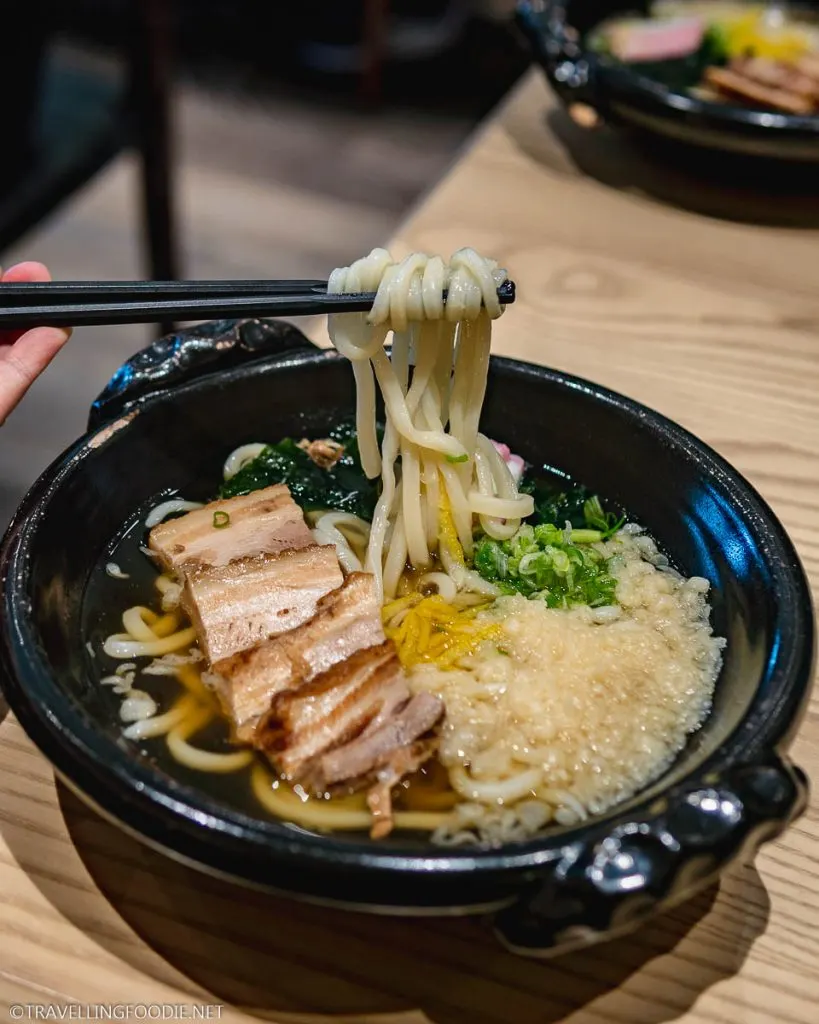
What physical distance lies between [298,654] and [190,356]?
628 mm

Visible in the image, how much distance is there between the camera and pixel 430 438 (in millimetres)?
1733

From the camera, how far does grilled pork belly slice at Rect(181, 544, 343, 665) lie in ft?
5.17

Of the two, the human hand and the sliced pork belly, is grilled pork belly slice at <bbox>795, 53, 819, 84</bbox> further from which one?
the sliced pork belly

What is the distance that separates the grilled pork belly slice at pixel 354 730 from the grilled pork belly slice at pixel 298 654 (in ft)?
0.10

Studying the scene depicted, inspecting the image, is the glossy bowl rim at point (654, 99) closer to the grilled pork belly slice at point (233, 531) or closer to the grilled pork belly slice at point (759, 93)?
the grilled pork belly slice at point (759, 93)

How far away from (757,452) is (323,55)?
5.26m

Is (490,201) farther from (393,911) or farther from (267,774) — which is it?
(393,911)

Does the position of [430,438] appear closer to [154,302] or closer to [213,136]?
[154,302]

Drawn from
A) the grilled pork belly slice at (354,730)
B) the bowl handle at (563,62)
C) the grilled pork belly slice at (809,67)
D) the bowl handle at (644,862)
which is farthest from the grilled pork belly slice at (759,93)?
the bowl handle at (644,862)

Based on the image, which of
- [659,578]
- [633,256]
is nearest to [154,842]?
[659,578]

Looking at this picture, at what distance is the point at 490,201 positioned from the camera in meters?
3.02

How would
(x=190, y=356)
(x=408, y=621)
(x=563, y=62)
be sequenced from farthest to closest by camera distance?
(x=563, y=62) → (x=190, y=356) → (x=408, y=621)

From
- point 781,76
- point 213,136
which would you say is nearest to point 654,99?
point 781,76

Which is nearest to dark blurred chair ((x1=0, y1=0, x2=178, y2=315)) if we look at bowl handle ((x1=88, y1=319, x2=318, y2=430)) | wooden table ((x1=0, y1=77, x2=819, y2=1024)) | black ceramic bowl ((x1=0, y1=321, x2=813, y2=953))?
bowl handle ((x1=88, y1=319, x2=318, y2=430))
